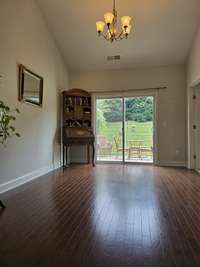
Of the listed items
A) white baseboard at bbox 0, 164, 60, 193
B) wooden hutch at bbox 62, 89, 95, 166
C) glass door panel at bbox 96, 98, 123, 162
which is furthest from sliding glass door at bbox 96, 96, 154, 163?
white baseboard at bbox 0, 164, 60, 193

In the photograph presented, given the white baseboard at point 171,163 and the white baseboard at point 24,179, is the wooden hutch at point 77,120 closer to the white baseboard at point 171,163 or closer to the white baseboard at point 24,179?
the white baseboard at point 24,179

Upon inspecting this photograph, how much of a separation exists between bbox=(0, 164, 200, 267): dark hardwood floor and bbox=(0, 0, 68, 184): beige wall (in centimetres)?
61

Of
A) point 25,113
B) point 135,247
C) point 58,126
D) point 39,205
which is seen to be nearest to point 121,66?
point 58,126

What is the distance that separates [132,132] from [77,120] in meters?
1.65

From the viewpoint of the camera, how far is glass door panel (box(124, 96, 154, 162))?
6164 mm

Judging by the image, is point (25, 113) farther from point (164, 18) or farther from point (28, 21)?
point (164, 18)

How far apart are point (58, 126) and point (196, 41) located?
4.00m

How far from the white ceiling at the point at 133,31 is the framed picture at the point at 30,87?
1.51 metres

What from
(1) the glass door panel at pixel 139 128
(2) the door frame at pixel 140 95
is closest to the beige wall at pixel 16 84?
(2) the door frame at pixel 140 95

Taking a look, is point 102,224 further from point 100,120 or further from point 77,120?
point 100,120

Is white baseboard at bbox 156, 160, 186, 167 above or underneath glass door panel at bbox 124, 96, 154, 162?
underneath

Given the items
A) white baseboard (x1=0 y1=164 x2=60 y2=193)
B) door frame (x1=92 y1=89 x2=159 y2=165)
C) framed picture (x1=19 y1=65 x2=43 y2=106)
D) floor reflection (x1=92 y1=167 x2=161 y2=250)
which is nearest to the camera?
floor reflection (x1=92 y1=167 x2=161 y2=250)

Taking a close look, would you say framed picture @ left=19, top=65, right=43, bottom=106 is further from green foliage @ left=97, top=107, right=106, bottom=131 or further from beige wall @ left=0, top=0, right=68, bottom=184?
green foliage @ left=97, top=107, right=106, bottom=131

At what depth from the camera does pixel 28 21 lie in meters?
4.24
